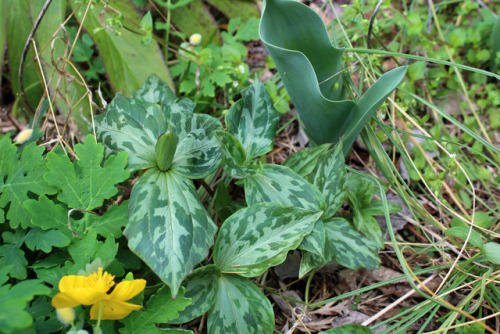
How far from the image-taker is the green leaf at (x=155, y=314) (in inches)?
39.0

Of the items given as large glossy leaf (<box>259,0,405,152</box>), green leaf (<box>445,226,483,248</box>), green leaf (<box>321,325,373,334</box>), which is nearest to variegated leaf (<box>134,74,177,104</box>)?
large glossy leaf (<box>259,0,405,152</box>)

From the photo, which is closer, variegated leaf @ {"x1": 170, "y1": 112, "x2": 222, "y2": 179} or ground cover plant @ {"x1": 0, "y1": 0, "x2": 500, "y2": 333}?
ground cover plant @ {"x1": 0, "y1": 0, "x2": 500, "y2": 333}

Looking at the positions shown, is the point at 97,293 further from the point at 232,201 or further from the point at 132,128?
the point at 232,201

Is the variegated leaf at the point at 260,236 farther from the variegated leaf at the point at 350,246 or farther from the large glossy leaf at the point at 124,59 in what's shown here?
the large glossy leaf at the point at 124,59

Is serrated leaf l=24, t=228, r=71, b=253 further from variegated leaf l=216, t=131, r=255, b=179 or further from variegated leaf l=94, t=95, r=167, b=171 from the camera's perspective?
variegated leaf l=216, t=131, r=255, b=179

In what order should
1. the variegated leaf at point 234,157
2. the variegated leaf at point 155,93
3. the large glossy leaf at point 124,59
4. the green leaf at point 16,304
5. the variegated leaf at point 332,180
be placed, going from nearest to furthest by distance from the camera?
the green leaf at point 16,304 < the variegated leaf at point 234,157 < the variegated leaf at point 332,180 < the variegated leaf at point 155,93 < the large glossy leaf at point 124,59

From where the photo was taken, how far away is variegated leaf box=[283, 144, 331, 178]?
129cm

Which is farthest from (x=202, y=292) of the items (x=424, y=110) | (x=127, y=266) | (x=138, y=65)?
(x=424, y=110)

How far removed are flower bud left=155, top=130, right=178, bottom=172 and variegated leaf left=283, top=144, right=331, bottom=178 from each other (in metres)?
0.43

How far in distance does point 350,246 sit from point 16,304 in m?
0.91

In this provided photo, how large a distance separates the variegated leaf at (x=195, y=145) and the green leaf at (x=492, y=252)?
2.93 feet

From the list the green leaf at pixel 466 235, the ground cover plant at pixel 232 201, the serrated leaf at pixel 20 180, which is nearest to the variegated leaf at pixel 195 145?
the ground cover plant at pixel 232 201

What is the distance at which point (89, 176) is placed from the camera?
112 cm

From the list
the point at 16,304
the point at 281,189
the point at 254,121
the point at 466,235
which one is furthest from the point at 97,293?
the point at 466,235
